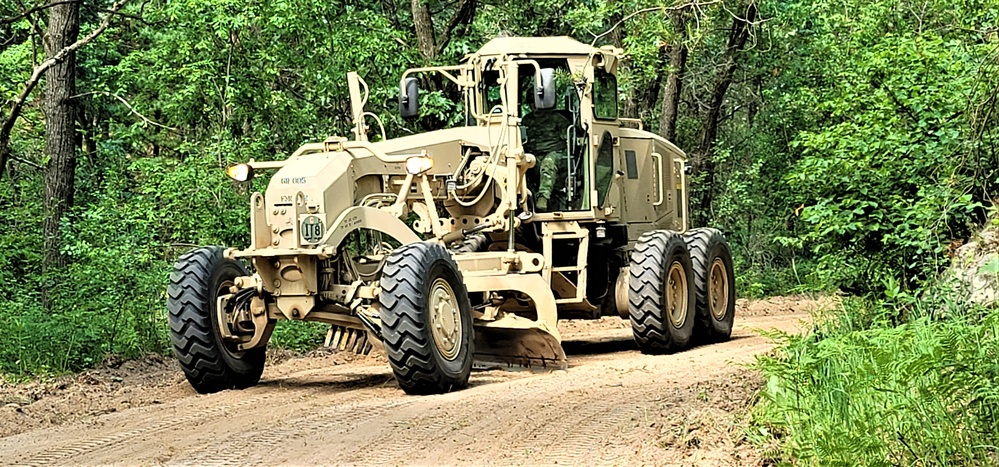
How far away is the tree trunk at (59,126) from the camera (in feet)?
56.2

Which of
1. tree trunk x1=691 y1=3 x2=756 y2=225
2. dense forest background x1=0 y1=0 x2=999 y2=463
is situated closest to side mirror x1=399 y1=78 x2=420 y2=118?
dense forest background x1=0 y1=0 x2=999 y2=463

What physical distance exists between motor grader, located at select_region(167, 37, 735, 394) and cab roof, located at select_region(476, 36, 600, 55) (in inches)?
0.9

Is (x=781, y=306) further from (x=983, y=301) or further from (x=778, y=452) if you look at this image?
(x=778, y=452)

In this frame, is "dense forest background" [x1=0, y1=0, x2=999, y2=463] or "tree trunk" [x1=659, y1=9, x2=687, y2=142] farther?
"tree trunk" [x1=659, y1=9, x2=687, y2=142]

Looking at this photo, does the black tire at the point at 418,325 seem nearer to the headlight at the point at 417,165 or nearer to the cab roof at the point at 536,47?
the headlight at the point at 417,165

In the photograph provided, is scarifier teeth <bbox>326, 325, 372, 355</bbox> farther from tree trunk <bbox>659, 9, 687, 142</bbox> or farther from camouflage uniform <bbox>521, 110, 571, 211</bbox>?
tree trunk <bbox>659, 9, 687, 142</bbox>

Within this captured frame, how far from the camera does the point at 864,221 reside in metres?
10.9

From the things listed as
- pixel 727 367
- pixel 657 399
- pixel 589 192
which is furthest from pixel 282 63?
pixel 657 399

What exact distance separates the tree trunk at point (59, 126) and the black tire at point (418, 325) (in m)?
8.30

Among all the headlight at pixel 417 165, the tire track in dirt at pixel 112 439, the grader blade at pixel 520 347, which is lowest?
the tire track in dirt at pixel 112 439

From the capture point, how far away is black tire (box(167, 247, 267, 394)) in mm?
10531

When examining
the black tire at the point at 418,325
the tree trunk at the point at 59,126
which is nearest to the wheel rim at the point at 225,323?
the black tire at the point at 418,325

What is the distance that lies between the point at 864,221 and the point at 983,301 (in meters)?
2.02

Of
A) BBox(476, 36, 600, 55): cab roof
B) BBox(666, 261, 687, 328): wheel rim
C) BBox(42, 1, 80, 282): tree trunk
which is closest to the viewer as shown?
BBox(476, 36, 600, 55): cab roof
